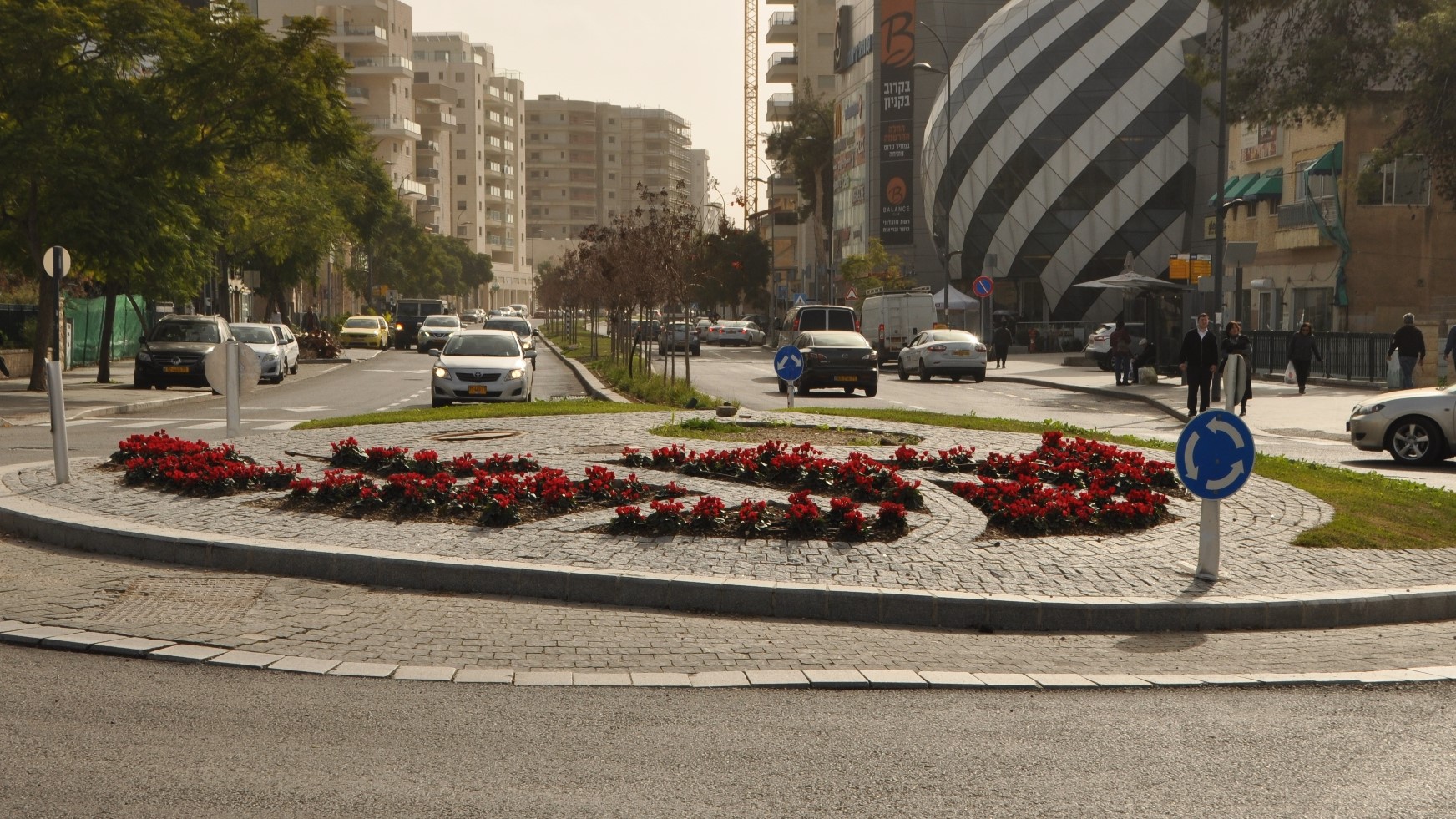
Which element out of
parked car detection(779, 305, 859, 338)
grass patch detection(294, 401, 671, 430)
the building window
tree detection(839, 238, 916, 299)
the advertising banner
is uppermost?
the advertising banner

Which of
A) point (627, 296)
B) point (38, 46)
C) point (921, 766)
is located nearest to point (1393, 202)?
point (627, 296)

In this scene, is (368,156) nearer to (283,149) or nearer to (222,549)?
(283,149)

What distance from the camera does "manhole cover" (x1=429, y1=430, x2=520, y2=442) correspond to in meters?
15.7

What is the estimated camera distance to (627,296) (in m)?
34.8

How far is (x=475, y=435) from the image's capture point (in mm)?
16016

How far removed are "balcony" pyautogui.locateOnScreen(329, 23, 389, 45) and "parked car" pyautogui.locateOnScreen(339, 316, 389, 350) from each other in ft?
171

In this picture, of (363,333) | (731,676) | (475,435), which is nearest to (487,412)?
(475,435)

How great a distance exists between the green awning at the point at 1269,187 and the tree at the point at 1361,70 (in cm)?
1040

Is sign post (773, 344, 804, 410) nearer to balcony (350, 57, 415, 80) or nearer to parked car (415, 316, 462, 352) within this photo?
parked car (415, 316, 462, 352)

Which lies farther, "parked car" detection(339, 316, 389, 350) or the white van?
"parked car" detection(339, 316, 389, 350)

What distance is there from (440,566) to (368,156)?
193 feet

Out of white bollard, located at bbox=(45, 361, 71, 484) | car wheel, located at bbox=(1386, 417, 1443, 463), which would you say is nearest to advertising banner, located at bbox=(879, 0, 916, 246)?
car wheel, located at bbox=(1386, 417, 1443, 463)

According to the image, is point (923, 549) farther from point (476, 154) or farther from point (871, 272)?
point (476, 154)

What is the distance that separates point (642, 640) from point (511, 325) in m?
41.0
